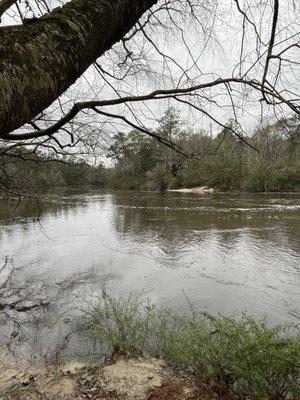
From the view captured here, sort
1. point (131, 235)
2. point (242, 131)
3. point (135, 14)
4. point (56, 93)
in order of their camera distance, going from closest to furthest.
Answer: point (56, 93), point (135, 14), point (242, 131), point (131, 235)

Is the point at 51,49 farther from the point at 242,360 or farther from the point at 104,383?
the point at 104,383

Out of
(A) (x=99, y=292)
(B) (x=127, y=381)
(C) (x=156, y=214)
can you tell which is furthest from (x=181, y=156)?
(C) (x=156, y=214)

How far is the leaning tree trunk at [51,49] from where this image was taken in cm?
110

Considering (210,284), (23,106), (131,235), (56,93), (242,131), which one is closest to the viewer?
(23,106)

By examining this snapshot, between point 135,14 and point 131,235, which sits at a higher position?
point 135,14

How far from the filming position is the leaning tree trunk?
1097 mm

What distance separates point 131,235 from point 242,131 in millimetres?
13081

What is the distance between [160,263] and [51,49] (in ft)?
32.2

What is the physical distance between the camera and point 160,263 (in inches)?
423

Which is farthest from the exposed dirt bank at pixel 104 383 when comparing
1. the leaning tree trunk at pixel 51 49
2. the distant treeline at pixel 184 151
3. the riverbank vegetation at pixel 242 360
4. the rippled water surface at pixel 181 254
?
the leaning tree trunk at pixel 51 49

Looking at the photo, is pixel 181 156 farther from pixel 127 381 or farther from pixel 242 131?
pixel 127 381

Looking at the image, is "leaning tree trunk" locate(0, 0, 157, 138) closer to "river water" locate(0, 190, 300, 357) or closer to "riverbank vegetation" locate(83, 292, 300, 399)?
"riverbank vegetation" locate(83, 292, 300, 399)

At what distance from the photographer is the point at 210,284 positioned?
8.78 m

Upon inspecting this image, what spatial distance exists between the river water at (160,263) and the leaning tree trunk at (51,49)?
15.9ft
